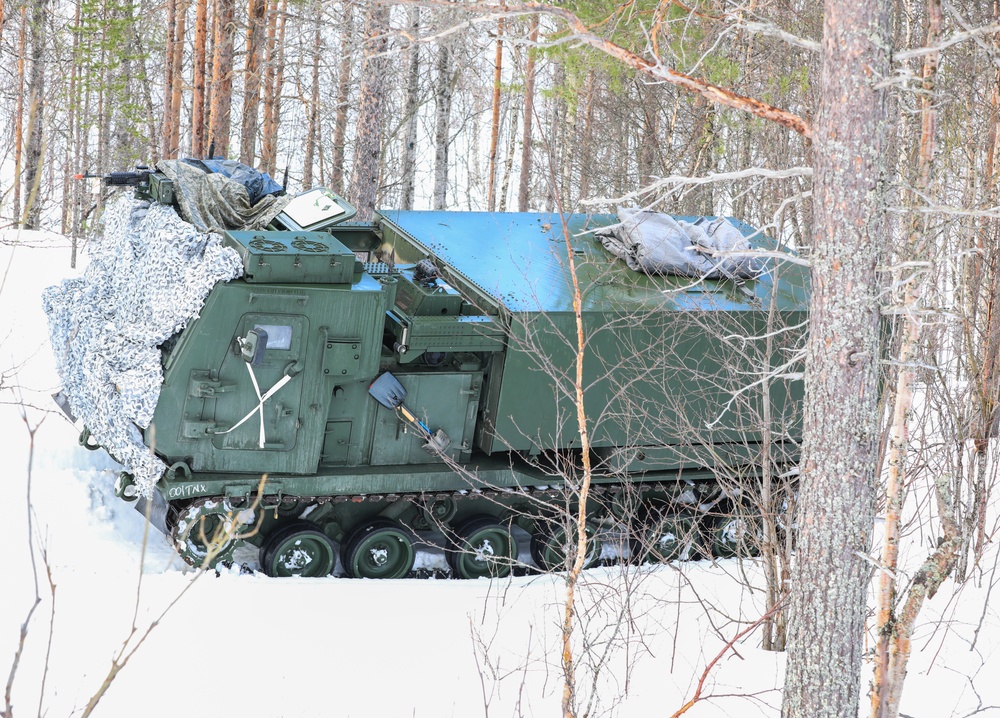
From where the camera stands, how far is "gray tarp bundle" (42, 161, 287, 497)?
23.5 feet

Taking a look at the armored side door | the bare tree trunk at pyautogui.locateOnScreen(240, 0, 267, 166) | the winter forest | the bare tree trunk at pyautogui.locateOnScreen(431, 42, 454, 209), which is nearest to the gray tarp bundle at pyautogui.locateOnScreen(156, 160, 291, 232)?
the winter forest

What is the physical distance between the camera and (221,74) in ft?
44.5

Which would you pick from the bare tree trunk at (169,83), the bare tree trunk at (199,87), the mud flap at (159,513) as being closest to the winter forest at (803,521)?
the mud flap at (159,513)

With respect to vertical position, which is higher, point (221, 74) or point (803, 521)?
point (221, 74)

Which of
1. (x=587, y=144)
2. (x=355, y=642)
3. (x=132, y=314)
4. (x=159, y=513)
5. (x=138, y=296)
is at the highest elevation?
(x=587, y=144)

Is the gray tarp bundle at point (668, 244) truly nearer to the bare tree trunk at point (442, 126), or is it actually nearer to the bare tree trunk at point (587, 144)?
the bare tree trunk at point (442, 126)

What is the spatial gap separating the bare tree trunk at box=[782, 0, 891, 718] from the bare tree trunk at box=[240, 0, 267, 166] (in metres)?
10.7

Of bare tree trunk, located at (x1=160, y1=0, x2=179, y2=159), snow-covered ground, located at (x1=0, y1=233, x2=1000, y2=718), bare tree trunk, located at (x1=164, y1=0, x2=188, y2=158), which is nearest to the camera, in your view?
snow-covered ground, located at (x1=0, y1=233, x2=1000, y2=718)

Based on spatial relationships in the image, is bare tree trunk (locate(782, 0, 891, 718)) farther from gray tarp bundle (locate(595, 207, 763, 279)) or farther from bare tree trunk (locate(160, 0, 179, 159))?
bare tree trunk (locate(160, 0, 179, 159))

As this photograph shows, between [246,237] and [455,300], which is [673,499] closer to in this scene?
[455,300]

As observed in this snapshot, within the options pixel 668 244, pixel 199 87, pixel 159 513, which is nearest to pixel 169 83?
pixel 199 87

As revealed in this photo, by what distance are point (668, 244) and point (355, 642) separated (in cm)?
400

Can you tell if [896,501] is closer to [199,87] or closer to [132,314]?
[132,314]

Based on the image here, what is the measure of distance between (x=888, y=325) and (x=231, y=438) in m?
5.37
